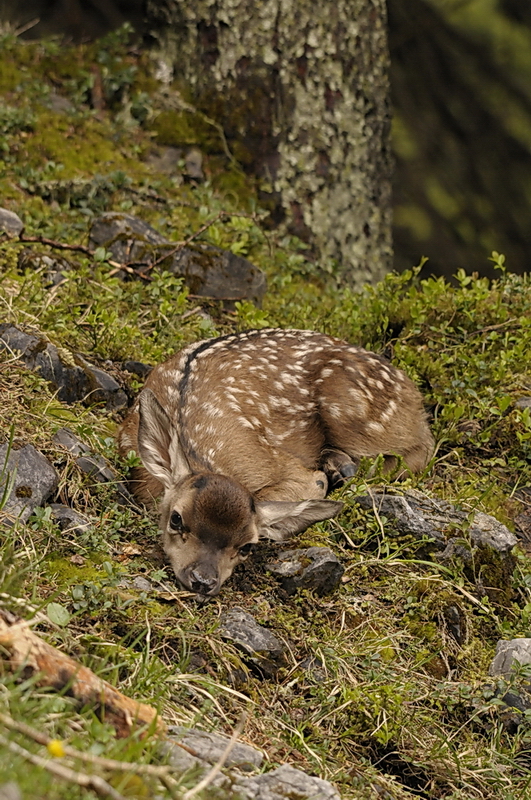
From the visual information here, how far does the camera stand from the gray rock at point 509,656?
3.88 meters

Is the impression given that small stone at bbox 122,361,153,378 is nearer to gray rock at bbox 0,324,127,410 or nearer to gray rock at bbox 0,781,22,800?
gray rock at bbox 0,324,127,410

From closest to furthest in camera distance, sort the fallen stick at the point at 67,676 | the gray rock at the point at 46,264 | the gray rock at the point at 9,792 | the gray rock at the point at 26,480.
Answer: the gray rock at the point at 9,792, the fallen stick at the point at 67,676, the gray rock at the point at 26,480, the gray rock at the point at 46,264

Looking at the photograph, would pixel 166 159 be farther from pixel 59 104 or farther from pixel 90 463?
pixel 90 463

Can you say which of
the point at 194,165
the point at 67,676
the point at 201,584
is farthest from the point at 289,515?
the point at 194,165

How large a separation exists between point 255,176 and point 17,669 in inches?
228

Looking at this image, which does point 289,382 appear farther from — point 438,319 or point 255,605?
point 255,605

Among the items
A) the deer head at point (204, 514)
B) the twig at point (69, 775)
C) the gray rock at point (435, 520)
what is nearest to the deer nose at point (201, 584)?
the deer head at point (204, 514)

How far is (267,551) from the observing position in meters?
4.40

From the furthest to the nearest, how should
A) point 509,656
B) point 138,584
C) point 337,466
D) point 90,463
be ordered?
1. point 337,466
2. point 90,463
3. point 509,656
4. point 138,584

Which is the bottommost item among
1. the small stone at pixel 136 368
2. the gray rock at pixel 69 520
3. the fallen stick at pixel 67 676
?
the small stone at pixel 136 368

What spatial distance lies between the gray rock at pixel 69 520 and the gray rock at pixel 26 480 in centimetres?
8

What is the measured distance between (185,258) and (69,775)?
15.3ft

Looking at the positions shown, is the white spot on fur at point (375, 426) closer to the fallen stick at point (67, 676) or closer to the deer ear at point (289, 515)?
the deer ear at point (289, 515)

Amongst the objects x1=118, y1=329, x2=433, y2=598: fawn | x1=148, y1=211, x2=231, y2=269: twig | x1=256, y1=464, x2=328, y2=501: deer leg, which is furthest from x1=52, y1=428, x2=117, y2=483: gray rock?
x1=148, y1=211, x2=231, y2=269: twig
